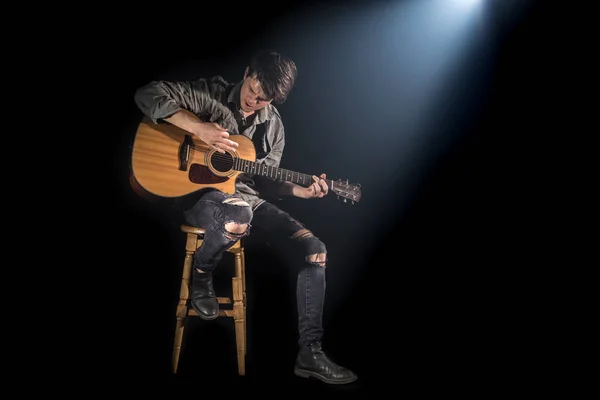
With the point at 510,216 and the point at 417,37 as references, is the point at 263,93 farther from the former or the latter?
the point at 510,216

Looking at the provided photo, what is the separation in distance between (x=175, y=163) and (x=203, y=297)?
2.03ft

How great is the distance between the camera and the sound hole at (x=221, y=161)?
7.47 ft

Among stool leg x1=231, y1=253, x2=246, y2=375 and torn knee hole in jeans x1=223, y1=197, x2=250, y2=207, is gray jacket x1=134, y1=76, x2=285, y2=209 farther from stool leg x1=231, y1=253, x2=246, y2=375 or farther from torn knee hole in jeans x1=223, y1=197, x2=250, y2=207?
stool leg x1=231, y1=253, x2=246, y2=375

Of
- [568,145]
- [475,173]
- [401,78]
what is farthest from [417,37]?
[568,145]

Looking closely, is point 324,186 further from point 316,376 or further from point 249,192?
point 316,376

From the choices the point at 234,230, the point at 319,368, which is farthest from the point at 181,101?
the point at 319,368

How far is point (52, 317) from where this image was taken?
Result: 256cm

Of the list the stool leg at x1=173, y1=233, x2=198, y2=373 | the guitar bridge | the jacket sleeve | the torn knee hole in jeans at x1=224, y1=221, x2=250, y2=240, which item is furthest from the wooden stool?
the jacket sleeve

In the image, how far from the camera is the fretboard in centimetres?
232

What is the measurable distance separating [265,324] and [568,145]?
7.23ft

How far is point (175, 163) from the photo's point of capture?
7.24 feet

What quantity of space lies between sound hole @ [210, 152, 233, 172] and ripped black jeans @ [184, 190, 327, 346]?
12 centimetres

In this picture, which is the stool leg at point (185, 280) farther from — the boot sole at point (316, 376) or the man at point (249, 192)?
the boot sole at point (316, 376)

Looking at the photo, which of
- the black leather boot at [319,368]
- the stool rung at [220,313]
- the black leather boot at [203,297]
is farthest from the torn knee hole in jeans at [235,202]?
the black leather boot at [319,368]
